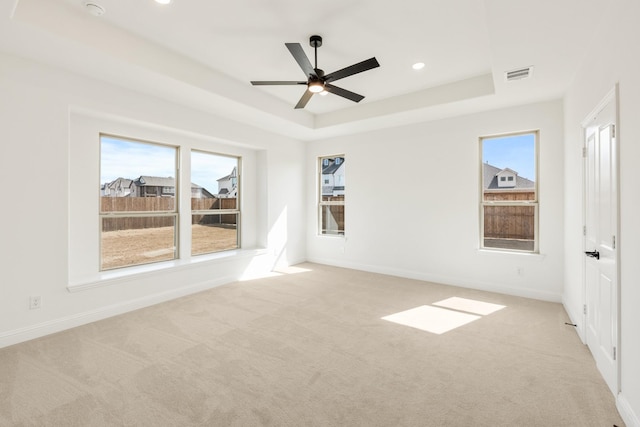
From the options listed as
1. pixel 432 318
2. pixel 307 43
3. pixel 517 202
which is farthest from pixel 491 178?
pixel 307 43

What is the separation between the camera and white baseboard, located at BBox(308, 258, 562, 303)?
423 cm

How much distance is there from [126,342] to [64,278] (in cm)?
108

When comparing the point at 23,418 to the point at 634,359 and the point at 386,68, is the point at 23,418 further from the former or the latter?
the point at 386,68

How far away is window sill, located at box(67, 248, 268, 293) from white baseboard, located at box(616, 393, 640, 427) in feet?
15.2

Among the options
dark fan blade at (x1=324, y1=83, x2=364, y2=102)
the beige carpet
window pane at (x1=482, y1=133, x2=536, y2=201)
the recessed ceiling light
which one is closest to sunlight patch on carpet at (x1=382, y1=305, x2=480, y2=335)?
the beige carpet

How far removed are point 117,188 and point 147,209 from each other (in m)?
0.47

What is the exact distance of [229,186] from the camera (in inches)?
225

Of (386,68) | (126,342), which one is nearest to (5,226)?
(126,342)

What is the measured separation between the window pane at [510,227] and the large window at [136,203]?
4909mm

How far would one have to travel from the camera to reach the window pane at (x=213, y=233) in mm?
5074

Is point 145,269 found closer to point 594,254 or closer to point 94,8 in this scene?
point 94,8

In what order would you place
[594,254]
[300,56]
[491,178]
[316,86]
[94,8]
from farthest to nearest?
[491,178] → [316,86] → [300,56] → [94,8] → [594,254]

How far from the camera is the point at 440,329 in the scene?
324 cm

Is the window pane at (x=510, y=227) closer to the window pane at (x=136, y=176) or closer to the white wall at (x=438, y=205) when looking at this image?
the white wall at (x=438, y=205)
